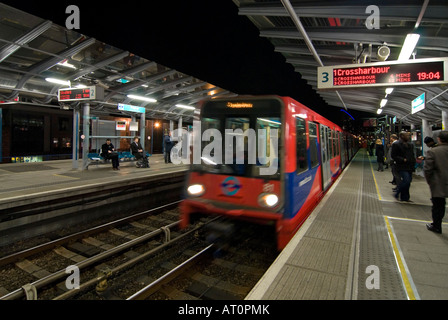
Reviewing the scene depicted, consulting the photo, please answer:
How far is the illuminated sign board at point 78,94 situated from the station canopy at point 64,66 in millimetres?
395

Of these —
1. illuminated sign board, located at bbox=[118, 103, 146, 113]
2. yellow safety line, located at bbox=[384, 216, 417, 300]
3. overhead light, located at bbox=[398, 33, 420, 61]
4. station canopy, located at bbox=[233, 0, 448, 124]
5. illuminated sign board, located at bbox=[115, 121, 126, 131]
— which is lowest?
yellow safety line, located at bbox=[384, 216, 417, 300]

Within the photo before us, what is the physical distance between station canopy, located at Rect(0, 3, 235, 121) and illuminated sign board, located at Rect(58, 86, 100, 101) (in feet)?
1.30

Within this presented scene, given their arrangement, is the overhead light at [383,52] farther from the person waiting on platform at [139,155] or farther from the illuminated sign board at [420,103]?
the person waiting on platform at [139,155]

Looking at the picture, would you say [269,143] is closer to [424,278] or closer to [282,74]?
[424,278]

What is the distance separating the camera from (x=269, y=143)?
4094 mm

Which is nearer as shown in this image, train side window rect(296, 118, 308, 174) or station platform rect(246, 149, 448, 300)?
station platform rect(246, 149, 448, 300)

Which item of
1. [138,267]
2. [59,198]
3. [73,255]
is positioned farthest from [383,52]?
[59,198]

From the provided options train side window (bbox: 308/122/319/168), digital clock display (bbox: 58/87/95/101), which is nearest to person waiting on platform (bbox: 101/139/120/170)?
digital clock display (bbox: 58/87/95/101)

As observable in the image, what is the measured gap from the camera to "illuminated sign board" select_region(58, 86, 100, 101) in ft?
31.6

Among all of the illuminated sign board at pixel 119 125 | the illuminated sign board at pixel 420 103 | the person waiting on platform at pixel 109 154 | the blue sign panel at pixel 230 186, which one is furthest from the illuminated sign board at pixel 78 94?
the illuminated sign board at pixel 420 103

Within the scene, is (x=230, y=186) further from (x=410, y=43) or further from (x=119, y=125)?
(x=119, y=125)

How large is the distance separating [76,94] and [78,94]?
0.39 feet

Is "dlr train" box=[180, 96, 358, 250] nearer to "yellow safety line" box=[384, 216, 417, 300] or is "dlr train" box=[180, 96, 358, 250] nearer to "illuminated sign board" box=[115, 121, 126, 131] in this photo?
"yellow safety line" box=[384, 216, 417, 300]
